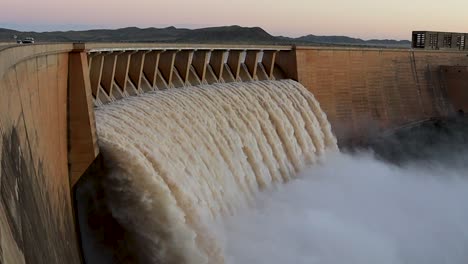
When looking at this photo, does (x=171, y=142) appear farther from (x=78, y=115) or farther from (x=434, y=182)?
(x=434, y=182)

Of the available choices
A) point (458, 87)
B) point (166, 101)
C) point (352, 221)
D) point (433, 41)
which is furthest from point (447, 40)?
point (166, 101)

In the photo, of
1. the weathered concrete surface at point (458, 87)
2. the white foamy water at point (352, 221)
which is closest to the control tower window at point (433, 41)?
the weathered concrete surface at point (458, 87)

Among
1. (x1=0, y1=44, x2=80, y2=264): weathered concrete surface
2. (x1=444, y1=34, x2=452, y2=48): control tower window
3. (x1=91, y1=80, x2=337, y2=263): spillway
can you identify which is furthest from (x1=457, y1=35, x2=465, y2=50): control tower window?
(x1=0, y1=44, x2=80, y2=264): weathered concrete surface

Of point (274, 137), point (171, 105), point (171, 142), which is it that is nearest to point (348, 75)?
point (274, 137)

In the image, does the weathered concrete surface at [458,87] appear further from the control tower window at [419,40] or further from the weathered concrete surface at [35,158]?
the weathered concrete surface at [35,158]

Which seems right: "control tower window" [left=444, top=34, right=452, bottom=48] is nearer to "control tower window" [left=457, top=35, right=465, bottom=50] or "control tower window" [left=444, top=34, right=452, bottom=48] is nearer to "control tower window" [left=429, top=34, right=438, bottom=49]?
"control tower window" [left=457, top=35, right=465, bottom=50]
